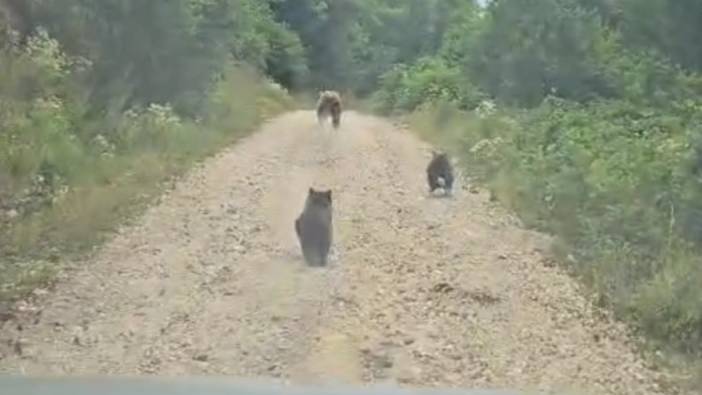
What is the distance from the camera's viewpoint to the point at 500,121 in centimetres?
2830

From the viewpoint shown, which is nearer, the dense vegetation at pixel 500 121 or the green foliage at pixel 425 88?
the dense vegetation at pixel 500 121

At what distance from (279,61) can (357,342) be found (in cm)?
4471

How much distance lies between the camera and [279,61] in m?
55.1

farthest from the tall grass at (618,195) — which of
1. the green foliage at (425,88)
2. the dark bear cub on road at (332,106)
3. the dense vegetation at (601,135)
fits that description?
the green foliage at (425,88)

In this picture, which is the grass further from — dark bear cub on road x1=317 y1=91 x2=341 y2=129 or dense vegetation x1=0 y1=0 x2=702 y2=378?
dark bear cub on road x1=317 y1=91 x2=341 y2=129

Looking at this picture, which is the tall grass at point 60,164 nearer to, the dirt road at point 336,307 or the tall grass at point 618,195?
the dirt road at point 336,307

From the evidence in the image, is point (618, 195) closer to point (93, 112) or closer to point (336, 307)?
point (336, 307)

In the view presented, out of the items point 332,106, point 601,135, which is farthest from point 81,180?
point 332,106

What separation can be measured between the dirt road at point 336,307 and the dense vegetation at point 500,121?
1.97 feet

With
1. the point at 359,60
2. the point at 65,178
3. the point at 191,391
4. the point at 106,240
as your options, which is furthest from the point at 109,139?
the point at 359,60

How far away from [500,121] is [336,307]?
54.5 ft

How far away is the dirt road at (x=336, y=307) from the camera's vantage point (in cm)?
1025

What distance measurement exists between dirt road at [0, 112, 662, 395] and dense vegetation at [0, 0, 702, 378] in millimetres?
601

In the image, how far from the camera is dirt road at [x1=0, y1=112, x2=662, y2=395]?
10250 mm
